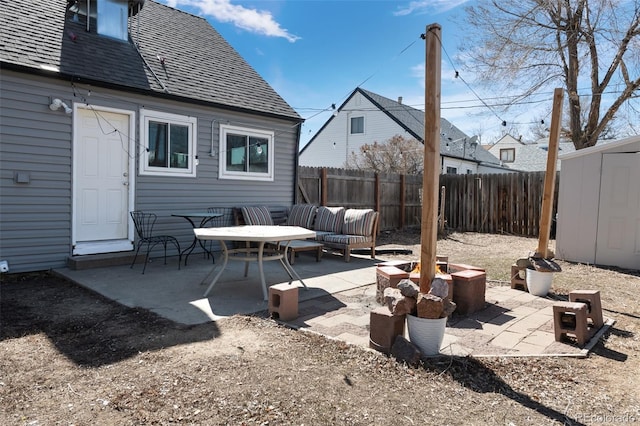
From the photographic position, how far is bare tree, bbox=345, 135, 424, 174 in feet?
55.8

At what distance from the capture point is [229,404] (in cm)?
221

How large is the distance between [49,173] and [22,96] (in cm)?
103

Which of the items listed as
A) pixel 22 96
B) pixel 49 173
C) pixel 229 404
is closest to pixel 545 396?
Answer: pixel 229 404

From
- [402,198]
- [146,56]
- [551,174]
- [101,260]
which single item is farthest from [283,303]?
[402,198]

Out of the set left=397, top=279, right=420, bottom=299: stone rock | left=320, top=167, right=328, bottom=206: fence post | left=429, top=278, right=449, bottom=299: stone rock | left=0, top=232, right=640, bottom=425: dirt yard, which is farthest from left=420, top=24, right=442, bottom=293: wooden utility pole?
left=320, top=167, right=328, bottom=206: fence post

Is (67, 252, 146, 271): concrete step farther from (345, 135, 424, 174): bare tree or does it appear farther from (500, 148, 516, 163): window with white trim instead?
(500, 148, 516, 163): window with white trim

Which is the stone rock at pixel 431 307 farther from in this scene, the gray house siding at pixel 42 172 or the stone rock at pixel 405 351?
the gray house siding at pixel 42 172

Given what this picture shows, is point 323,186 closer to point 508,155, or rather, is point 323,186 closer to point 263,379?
point 263,379

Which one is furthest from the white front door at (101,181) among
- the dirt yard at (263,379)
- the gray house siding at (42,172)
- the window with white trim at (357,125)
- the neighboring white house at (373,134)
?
the window with white trim at (357,125)

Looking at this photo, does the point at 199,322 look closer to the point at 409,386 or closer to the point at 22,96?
the point at 409,386

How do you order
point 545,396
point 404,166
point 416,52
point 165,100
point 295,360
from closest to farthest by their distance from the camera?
point 545,396
point 295,360
point 416,52
point 165,100
point 404,166

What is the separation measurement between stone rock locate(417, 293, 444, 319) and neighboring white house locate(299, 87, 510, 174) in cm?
1592

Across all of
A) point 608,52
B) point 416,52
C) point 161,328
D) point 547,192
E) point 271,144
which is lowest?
point 161,328

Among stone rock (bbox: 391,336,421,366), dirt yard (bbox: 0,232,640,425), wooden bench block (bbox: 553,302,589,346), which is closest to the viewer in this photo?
dirt yard (bbox: 0,232,640,425)
